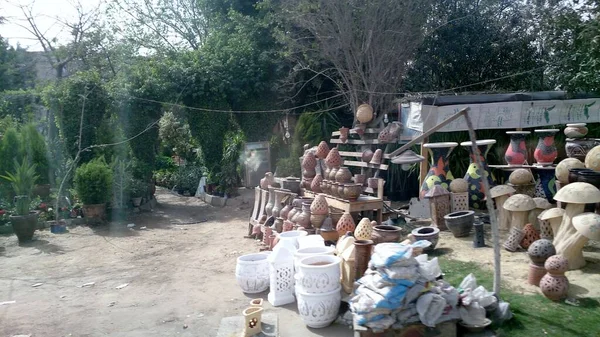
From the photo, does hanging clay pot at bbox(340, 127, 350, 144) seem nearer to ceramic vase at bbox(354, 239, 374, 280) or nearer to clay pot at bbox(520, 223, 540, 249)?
clay pot at bbox(520, 223, 540, 249)

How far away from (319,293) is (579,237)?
8.32 feet

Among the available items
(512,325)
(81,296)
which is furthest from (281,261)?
(81,296)

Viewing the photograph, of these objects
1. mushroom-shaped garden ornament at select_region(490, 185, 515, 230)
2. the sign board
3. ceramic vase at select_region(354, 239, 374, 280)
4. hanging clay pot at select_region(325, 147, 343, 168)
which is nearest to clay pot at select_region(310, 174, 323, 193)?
hanging clay pot at select_region(325, 147, 343, 168)

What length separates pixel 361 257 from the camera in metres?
4.45

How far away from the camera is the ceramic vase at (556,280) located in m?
3.84

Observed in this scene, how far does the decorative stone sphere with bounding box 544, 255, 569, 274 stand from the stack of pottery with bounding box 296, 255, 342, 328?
178 cm

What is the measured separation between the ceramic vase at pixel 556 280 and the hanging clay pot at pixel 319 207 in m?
2.87

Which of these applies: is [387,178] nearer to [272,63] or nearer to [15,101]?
[272,63]

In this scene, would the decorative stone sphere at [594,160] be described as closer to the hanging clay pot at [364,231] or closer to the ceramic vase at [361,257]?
the hanging clay pot at [364,231]

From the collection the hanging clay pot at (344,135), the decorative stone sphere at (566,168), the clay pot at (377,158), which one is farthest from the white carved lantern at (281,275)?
the hanging clay pot at (344,135)

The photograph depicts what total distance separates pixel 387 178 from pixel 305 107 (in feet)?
13.5

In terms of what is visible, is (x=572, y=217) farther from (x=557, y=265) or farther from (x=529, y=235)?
(x=557, y=265)

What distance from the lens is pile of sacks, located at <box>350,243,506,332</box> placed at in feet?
11.6

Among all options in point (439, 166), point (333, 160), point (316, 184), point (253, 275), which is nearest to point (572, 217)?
point (439, 166)
